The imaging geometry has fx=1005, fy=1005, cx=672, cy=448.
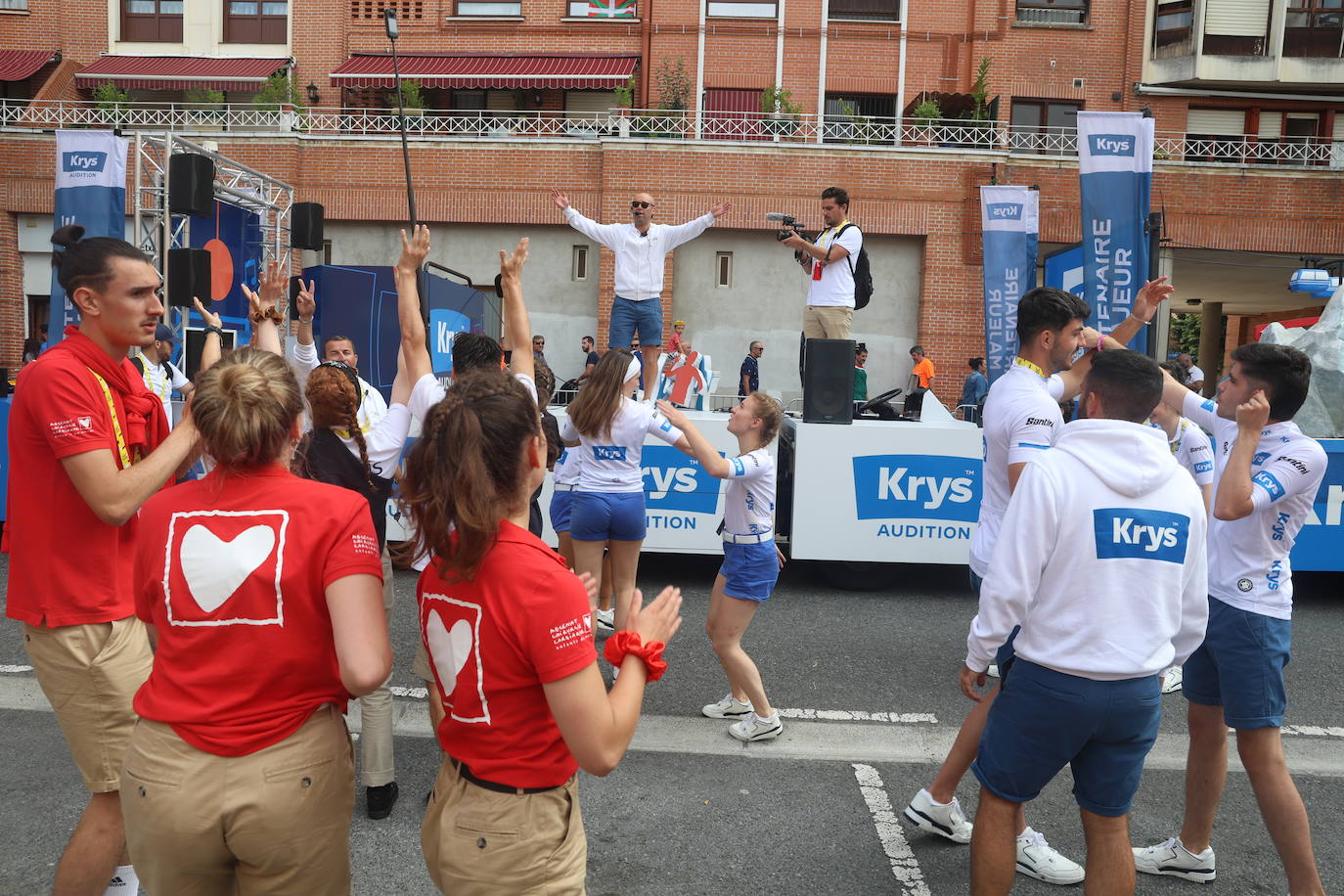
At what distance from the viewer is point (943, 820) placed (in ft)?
12.4

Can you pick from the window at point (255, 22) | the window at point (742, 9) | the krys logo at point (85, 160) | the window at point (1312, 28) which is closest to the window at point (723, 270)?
the window at point (742, 9)

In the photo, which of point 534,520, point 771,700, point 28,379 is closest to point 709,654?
point 771,700

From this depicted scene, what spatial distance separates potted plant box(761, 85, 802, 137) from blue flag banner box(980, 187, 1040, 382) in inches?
300

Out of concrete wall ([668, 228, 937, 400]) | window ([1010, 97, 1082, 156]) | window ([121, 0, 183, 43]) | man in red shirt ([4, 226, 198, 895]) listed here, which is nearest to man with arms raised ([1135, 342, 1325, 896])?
man in red shirt ([4, 226, 198, 895])

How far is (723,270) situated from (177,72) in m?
14.8

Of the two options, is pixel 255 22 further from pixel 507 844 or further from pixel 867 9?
pixel 507 844

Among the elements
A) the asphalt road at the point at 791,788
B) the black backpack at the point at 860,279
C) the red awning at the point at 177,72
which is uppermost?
the red awning at the point at 177,72

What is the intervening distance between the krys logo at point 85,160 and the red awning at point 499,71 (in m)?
12.7

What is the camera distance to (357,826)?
3.85 m

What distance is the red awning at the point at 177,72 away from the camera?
25.0m

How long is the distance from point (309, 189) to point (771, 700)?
805 inches

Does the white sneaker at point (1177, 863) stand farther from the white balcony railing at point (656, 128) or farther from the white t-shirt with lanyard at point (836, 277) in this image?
the white balcony railing at point (656, 128)

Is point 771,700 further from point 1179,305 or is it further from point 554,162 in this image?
point 1179,305

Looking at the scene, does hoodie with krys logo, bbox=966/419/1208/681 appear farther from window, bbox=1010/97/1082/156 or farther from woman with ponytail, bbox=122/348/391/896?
window, bbox=1010/97/1082/156
